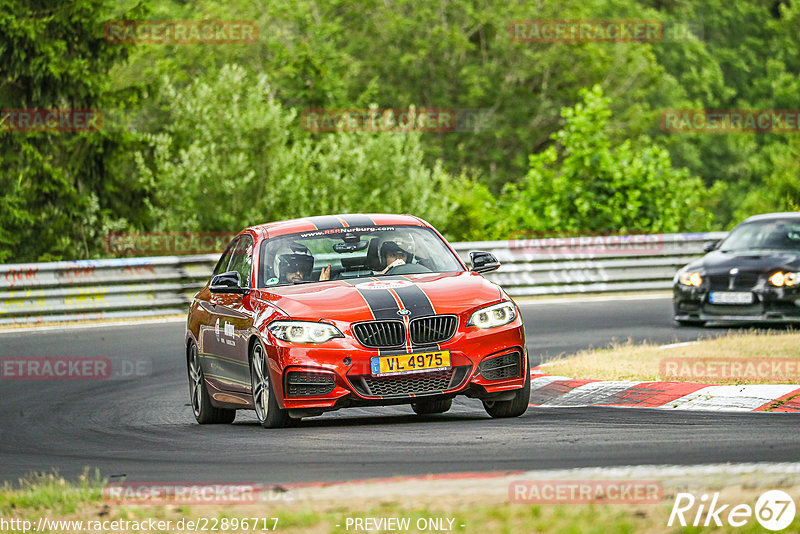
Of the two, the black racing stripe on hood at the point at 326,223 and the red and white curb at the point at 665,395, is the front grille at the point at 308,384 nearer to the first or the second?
the black racing stripe on hood at the point at 326,223

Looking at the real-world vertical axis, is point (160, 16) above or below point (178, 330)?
above

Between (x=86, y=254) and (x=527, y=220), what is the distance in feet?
31.9

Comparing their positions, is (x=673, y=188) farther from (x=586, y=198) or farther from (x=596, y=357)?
(x=596, y=357)

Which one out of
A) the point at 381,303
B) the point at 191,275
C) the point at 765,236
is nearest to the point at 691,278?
the point at 765,236

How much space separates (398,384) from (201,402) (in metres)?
2.57

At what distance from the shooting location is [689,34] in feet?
245

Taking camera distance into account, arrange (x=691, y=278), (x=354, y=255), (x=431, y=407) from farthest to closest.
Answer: (x=691, y=278) < (x=431, y=407) < (x=354, y=255)

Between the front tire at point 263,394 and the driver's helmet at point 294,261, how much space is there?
79 cm

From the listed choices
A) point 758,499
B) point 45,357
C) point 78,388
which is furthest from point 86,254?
point 758,499

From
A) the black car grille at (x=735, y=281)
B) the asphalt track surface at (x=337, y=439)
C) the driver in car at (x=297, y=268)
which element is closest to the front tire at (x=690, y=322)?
the black car grille at (x=735, y=281)

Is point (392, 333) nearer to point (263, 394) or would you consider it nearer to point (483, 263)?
point (263, 394)

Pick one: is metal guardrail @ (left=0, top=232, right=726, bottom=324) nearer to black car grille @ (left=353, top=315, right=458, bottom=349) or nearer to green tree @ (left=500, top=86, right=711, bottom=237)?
green tree @ (left=500, top=86, right=711, bottom=237)

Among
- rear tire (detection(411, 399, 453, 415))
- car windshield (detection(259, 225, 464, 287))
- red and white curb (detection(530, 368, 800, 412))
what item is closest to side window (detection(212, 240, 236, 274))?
car windshield (detection(259, 225, 464, 287))

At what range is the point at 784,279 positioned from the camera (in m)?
17.8
